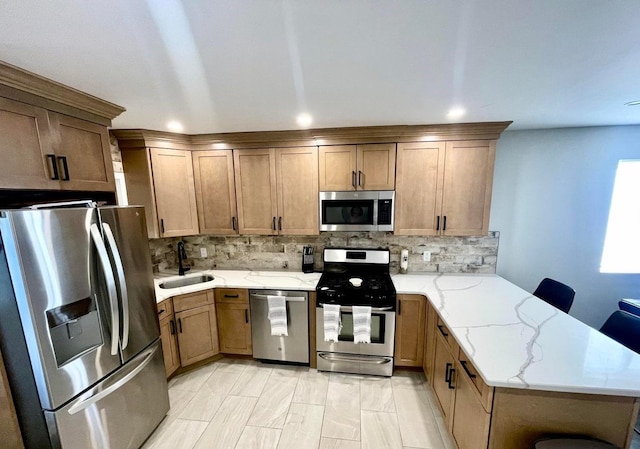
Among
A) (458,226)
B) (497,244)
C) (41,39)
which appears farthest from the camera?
(497,244)

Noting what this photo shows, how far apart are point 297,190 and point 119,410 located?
7.01ft

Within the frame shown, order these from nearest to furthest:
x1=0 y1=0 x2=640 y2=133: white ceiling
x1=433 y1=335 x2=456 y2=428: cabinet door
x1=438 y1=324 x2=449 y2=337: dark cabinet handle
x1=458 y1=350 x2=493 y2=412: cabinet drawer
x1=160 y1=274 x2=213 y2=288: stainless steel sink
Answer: x1=0 y1=0 x2=640 y2=133: white ceiling < x1=458 y1=350 x2=493 y2=412: cabinet drawer < x1=433 y1=335 x2=456 y2=428: cabinet door < x1=438 y1=324 x2=449 y2=337: dark cabinet handle < x1=160 y1=274 x2=213 y2=288: stainless steel sink

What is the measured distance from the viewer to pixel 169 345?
2242 millimetres

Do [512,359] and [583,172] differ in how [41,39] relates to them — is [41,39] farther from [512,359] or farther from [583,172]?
[583,172]

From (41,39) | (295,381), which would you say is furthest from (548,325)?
(41,39)

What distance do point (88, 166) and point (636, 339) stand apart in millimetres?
3915

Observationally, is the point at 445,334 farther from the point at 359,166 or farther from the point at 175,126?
the point at 175,126

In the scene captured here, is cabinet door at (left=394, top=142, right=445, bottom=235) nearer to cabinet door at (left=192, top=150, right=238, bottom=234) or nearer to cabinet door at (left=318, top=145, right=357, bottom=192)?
cabinet door at (left=318, top=145, right=357, bottom=192)

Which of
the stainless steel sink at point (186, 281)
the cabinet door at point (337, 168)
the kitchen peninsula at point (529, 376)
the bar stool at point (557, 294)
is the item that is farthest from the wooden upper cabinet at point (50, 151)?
the bar stool at point (557, 294)

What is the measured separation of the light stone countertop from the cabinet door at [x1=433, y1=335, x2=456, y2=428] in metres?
0.28

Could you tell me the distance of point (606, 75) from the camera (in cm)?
133

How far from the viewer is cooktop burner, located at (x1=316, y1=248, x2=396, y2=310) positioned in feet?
7.40

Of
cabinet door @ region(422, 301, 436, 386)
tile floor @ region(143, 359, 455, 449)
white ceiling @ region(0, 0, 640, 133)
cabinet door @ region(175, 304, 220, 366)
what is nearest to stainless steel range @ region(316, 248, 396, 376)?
tile floor @ region(143, 359, 455, 449)

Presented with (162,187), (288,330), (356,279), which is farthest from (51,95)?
(356,279)
